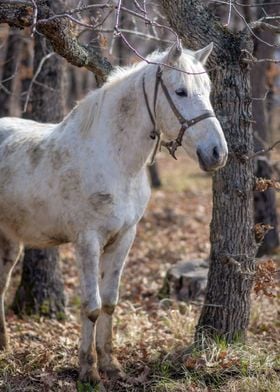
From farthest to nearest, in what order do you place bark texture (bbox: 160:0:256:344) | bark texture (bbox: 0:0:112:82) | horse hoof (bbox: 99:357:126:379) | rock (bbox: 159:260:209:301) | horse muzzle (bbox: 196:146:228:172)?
rock (bbox: 159:260:209:301), bark texture (bbox: 160:0:256:344), horse hoof (bbox: 99:357:126:379), bark texture (bbox: 0:0:112:82), horse muzzle (bbox: 196:146:228:172)

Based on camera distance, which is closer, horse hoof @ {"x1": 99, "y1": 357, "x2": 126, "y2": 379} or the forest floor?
the forest floor

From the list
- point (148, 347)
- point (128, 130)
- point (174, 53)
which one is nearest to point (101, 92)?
point (128, 130)

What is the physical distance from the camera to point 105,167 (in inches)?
211

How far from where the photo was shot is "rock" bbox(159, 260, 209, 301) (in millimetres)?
8281

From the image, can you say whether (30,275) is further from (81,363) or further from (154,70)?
(154,70)

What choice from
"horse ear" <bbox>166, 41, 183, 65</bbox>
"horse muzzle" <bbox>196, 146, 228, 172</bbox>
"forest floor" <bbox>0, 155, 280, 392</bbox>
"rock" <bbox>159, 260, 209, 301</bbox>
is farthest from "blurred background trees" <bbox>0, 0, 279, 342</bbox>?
"rock" <bbox>159, 260, 209, 301</bbox>

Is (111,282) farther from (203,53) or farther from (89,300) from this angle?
(203,53)

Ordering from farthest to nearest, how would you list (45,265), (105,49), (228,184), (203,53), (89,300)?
(45,265), (105,49), (228,184), (89,300), (203,53)

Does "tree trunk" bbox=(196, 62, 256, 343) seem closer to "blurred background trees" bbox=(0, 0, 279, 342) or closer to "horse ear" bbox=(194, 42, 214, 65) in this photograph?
"blurred background trees" bbox=(0, 0, 279, 342)

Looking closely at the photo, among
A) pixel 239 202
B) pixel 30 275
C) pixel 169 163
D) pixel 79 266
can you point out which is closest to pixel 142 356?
pixel 79 266

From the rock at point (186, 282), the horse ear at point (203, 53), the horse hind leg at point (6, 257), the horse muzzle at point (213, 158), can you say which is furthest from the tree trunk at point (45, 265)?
the horse muzzle at point (213, 158)

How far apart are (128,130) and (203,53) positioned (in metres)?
0.84

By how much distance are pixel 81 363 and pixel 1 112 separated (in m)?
5.77

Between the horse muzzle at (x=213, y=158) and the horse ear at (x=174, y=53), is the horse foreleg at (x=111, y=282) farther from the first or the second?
the horse ear at (x=174, y=53)
